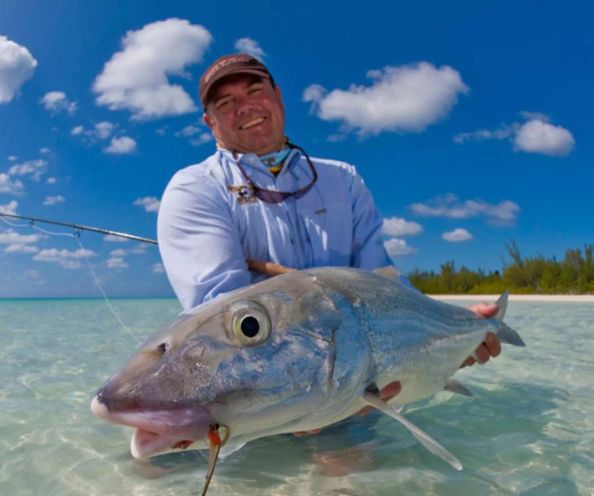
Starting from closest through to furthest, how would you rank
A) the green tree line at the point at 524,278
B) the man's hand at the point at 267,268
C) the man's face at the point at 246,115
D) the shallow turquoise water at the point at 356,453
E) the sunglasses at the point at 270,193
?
1. the shallow turquoise water at the point at 356,453
2. the man's hand at the point at 267,268
3. the sunglasses at the point at 270,193
4. the man's face at the point at 246,115
5. the green tree line at the point at 524,278

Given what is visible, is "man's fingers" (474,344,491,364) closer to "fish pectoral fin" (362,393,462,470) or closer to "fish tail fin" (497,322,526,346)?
"fish tail fin" (497,322,526,346)

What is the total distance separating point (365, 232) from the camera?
11.2ft

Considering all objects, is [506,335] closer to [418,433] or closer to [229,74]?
[418,433]

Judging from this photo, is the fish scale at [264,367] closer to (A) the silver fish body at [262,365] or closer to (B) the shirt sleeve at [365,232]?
(A) the silver fish body at [262,365]

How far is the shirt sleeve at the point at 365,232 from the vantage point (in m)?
3.33

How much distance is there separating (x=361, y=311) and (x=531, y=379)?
3.43m

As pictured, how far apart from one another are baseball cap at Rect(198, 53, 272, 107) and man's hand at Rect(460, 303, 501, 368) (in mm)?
1817

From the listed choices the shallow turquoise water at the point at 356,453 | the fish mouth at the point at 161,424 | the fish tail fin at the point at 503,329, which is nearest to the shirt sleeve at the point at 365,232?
the fish tail fin at the point at 503,329

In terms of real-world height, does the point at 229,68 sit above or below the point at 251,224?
above

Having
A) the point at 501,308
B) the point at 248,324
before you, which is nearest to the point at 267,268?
the point at 501,308

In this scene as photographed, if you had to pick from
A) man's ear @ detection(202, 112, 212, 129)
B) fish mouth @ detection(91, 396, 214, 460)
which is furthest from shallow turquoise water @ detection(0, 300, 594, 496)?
man's ear @ detection(202, 112, 212, 129)

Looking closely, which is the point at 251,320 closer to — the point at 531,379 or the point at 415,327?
the point at 415,327

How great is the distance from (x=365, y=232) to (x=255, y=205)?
73 centimetres

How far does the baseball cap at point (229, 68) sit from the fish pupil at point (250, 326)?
2132 millimetres
